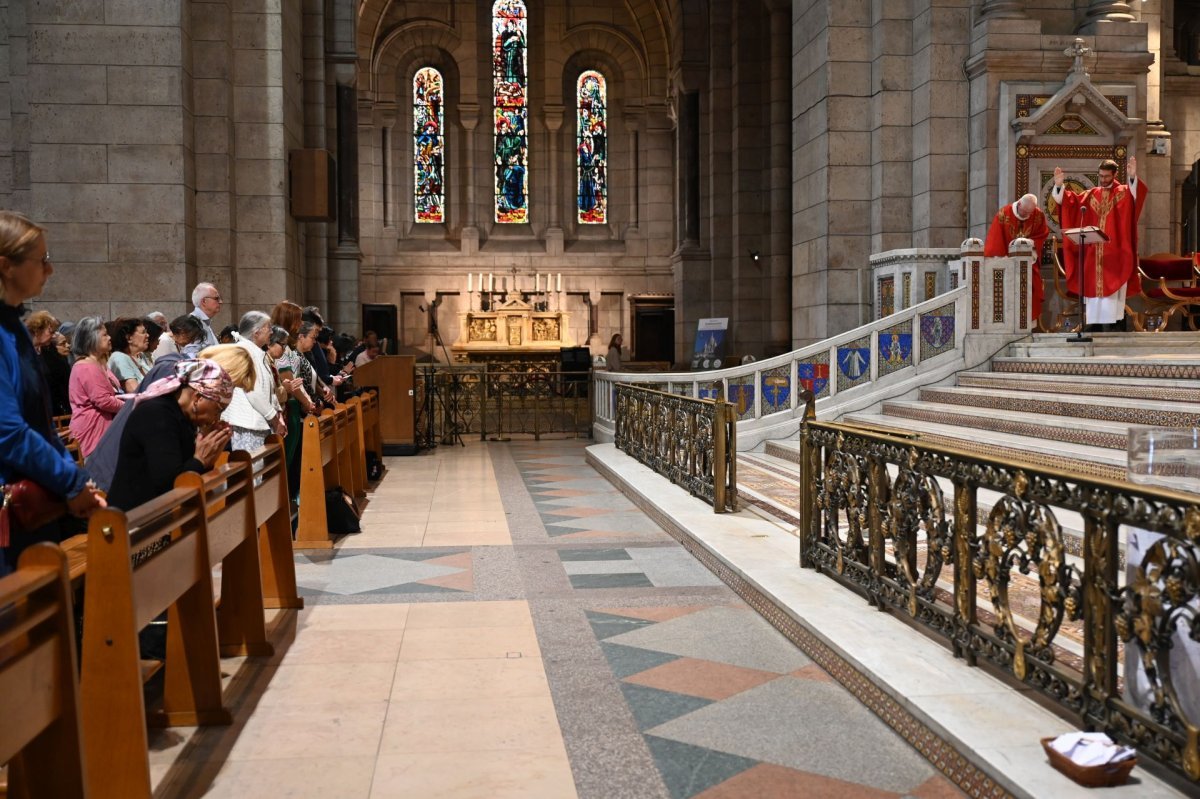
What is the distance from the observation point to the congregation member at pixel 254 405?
6.86m

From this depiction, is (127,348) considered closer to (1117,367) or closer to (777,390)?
(777,390)

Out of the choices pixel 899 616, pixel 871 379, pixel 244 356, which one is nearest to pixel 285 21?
pixel 871 379

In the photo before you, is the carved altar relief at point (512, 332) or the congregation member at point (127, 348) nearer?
the congregation member at point (127, 348)

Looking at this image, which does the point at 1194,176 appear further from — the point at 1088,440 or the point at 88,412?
the point at 88,412

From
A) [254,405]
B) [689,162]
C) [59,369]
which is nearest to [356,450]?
[59,369]

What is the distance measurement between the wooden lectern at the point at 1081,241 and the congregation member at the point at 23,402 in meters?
10.2

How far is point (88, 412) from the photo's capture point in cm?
669

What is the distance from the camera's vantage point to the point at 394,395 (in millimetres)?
14859

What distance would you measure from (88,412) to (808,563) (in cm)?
461

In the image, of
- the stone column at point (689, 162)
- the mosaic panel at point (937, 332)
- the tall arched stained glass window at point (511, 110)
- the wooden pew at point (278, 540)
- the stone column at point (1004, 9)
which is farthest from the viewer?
the tall arched stained glass window at point (511, 110)

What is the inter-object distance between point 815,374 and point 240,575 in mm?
9342

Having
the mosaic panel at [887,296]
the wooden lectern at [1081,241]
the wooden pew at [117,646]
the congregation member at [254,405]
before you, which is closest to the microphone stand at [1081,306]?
the wooden lectern at [1081,241]

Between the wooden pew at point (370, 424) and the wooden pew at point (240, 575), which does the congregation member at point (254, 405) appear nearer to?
the wooden pew at point (240, 575)

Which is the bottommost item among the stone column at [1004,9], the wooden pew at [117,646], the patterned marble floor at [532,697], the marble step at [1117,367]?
the patterned marble floor at [532,697]
